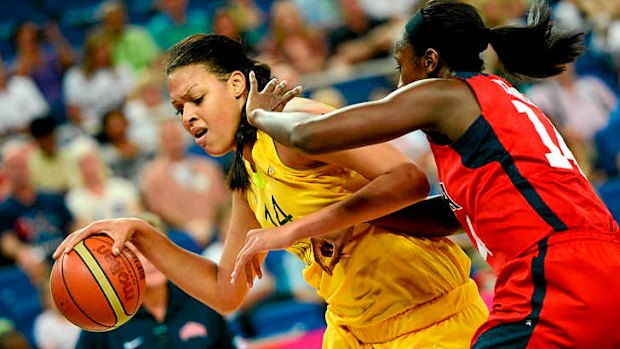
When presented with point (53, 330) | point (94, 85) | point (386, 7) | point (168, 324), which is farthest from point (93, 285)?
point (386, 7)

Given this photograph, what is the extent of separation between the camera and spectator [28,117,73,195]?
27.7 ft

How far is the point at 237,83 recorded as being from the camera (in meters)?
3.73

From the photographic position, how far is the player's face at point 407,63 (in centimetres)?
317

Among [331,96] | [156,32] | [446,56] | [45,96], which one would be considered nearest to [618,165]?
[331,96]

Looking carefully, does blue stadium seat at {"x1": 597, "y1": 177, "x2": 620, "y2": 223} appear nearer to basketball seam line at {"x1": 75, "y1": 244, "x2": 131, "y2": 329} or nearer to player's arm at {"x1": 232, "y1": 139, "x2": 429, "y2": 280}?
player's arm at {"x1": 232, "y1": 139, "x2": 429, "y2": 280}

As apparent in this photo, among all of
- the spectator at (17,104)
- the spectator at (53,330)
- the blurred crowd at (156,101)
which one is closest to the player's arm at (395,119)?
the blurred crowd at (156,101)

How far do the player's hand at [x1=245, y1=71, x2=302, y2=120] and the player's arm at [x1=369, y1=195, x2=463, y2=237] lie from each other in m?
0.61

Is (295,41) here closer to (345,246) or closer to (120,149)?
(120,149)

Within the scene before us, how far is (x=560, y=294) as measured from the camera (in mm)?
2812

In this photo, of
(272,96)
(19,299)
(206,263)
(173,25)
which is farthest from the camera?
(173,25)

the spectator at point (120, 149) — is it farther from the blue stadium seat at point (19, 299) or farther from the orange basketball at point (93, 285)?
the orange basketball at point (93, 285)

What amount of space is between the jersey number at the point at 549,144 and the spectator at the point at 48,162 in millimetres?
6057

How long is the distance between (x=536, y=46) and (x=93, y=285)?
187 cm

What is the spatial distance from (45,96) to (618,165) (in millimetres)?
5659
